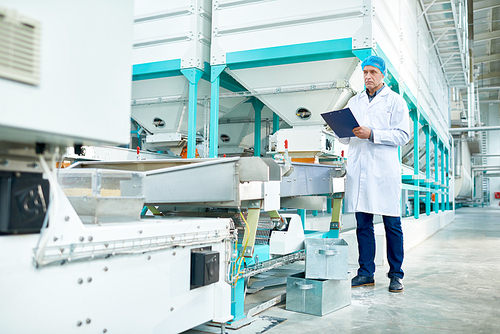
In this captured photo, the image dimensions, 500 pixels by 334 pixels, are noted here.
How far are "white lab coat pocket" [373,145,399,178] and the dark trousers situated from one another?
275 mm

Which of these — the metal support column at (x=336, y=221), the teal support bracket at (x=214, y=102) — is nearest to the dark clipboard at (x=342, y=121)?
the metal support column at (x=336, y=221)

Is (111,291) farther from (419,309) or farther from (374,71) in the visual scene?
(374,71)

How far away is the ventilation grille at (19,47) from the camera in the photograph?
797mm

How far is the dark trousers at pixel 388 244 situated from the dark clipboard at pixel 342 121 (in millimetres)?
541

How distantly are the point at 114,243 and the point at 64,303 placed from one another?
8.4 inches

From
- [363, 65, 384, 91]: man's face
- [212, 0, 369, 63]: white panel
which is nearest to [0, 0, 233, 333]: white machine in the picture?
[363, 65, 384, 91]: man's face

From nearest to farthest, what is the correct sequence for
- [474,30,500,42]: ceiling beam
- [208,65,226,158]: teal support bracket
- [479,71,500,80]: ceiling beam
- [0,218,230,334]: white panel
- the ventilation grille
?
the ventilation grille
[0,218,230,334]: white panel
[208,65,226,158]: teal support bracket
[474,30,500,42]: ceiling beam
[479,71,500,80]: ceiling beam

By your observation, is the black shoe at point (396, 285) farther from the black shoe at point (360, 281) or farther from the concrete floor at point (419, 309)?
the black shoe at point (360, 281)

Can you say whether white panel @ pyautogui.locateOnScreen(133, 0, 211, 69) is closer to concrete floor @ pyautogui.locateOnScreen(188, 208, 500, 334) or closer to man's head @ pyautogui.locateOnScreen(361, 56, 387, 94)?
man's head @ pyautogui.locateOnScreen(361, 56, 387, 94)

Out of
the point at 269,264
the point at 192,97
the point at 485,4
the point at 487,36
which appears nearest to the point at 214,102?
the point at 192,97

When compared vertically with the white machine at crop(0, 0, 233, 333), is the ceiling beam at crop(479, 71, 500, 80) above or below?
above

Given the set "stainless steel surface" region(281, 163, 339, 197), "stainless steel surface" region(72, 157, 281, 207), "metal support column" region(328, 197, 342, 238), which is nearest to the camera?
"stainless steel surface" region(72, 157, 281, 207)

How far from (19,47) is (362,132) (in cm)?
203

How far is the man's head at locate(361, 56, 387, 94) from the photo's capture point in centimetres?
269
